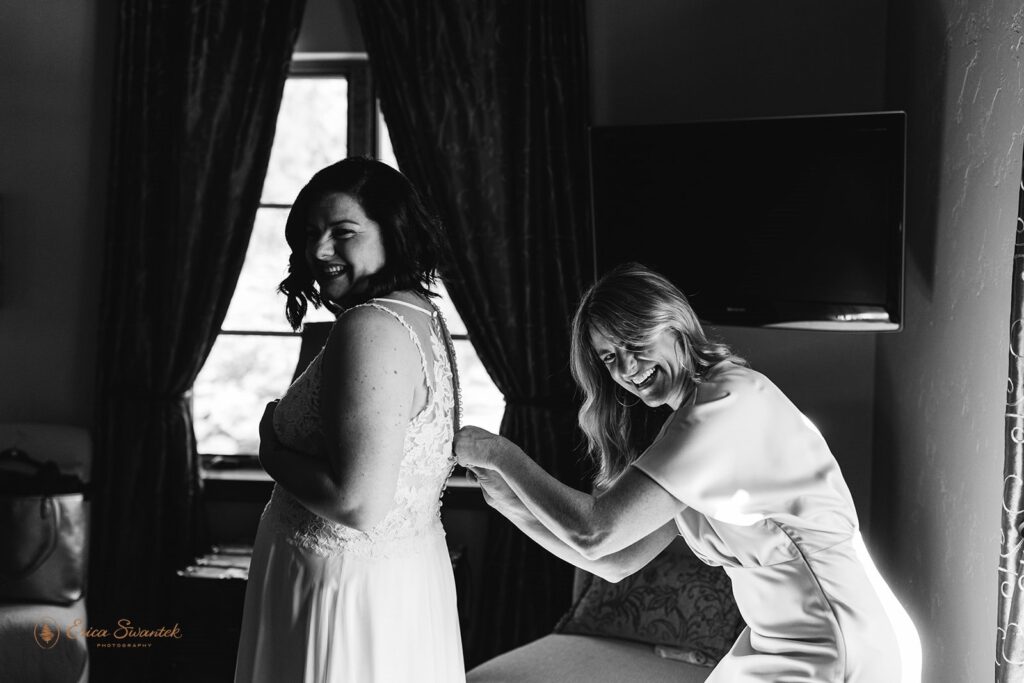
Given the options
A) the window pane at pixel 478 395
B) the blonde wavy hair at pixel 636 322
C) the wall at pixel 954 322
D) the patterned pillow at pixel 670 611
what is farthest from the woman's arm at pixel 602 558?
the window pane at pixel 478 395

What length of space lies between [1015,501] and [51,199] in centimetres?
345

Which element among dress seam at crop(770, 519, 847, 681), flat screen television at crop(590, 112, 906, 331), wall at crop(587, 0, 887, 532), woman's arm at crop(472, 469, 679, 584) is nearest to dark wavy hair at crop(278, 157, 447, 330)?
woman's arm at crop(472, 469, 679, 584)

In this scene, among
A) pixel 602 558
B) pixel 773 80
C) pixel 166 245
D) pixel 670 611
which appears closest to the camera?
pixel 602 558

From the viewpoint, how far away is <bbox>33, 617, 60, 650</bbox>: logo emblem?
10.0 ft

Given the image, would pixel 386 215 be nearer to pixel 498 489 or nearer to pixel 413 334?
pixel 413 334

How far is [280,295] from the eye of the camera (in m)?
3.71

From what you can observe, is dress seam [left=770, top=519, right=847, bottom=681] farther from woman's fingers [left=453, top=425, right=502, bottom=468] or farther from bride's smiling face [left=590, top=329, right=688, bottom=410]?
woman's fingers [left=453, top=425, right=502, bottom=468]

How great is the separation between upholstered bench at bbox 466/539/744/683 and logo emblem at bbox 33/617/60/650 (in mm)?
1428

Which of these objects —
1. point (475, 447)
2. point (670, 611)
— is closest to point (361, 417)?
point (475, 447)

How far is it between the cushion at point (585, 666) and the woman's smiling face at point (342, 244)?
129 cm

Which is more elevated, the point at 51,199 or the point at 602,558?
the point at 51,199

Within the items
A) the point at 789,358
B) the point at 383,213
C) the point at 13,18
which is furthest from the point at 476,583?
the point at 13,18

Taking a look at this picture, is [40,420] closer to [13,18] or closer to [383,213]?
[13,18]

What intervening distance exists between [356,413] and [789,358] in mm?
2262
